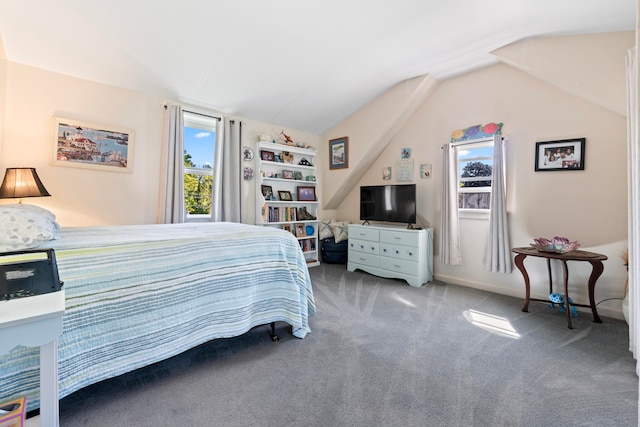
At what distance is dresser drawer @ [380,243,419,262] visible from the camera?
11.4ft

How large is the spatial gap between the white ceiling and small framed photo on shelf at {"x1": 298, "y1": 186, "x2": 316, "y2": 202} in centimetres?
163

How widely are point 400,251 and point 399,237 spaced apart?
183 millimetres

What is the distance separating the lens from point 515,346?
6.66 feet

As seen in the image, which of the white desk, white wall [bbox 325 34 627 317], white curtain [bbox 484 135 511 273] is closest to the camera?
the white desk

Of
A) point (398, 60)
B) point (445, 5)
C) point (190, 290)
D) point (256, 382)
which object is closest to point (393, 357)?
point (256, 382)

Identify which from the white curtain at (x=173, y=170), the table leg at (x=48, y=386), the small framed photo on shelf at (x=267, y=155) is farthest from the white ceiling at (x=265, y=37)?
the table leg at (x=48, y=386)

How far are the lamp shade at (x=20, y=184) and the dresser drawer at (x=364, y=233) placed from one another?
344cm

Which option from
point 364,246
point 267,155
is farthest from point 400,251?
point 267,155

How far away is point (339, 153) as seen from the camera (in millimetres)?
4719

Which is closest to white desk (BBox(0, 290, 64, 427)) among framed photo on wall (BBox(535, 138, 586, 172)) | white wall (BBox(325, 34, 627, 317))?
white wall (BBox(325, 34, 627, 317))

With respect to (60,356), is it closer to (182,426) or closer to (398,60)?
(182,426)

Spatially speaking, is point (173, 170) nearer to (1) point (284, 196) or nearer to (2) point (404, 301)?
(1) point (284, 196)

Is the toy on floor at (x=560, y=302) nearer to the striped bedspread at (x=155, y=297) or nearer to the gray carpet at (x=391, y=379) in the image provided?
the gray carpet at (x=391, y=379)

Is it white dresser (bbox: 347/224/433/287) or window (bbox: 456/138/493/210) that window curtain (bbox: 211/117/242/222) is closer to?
white dresser (bbox: 347/224/433/287)
